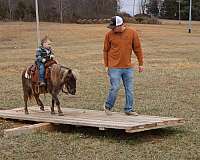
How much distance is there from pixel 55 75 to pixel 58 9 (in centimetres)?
6071

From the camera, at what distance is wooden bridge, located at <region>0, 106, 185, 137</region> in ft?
28.5

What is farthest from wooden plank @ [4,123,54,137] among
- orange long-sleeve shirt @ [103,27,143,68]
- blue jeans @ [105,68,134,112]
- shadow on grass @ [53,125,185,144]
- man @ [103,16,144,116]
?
orange long-sleeve shirt @ [103,27,143,68]

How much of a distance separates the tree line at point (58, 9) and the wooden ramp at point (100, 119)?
56.1 meters

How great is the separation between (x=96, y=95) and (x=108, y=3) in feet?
216

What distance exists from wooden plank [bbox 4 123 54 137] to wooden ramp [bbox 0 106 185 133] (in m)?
0.13

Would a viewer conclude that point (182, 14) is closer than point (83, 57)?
No

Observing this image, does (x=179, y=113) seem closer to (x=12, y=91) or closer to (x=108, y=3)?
(x=12, y=91)

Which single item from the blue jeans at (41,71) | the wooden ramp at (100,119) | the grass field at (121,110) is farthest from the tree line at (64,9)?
the blue jeans at (41,71)

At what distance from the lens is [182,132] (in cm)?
929

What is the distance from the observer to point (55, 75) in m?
9.69

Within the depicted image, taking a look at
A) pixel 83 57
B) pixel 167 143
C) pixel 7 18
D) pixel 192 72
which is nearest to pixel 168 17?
pixel 7 18

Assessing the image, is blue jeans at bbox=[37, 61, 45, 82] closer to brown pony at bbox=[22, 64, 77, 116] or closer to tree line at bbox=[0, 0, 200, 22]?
brown pony at bbox=[22, 64, 77, 116]

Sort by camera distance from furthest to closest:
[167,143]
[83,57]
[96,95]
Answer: [83,57] < [96,95] < [167,143]

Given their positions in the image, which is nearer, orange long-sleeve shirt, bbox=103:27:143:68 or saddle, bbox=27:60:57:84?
orange long-sleeve shirt, bbox=103:27:143:68
